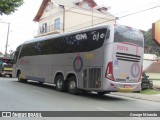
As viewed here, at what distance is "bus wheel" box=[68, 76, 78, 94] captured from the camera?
18000 mm

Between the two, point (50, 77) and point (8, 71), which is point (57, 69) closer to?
point (50, 77)

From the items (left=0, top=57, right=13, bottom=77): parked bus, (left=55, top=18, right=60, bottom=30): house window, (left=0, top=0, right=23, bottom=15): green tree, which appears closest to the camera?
(left=0, top=0, right=23, bottom=15): green tree

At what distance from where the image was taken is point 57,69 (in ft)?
65.6

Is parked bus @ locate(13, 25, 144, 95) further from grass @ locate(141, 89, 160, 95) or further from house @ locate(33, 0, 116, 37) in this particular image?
house @ locate(33, 0, 116, 37)

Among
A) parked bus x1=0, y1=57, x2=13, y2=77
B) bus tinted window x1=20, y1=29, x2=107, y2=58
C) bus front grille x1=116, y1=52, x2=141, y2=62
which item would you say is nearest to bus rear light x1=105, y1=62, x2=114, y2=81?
bus front grille x1=116, y1=52, x2=141, y2=62

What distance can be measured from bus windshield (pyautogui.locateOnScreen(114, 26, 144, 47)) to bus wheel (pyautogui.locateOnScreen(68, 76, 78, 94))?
376 centimetres

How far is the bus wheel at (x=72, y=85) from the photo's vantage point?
18.0 m

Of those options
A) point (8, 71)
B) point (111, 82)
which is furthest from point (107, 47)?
point (8, 71)

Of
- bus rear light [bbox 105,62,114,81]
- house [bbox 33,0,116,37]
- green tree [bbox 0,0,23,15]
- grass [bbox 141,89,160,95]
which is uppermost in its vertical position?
house [bbox 33,0,116,37]

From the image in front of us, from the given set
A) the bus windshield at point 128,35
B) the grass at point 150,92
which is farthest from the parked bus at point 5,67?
the bus windshield at point 128,35

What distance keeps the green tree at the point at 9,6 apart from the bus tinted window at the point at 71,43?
13.1 feet

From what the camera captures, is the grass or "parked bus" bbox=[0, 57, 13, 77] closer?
the grass

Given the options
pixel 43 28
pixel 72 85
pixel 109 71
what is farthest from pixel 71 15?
pixel 109 71

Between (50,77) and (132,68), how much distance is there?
20.4 ft
